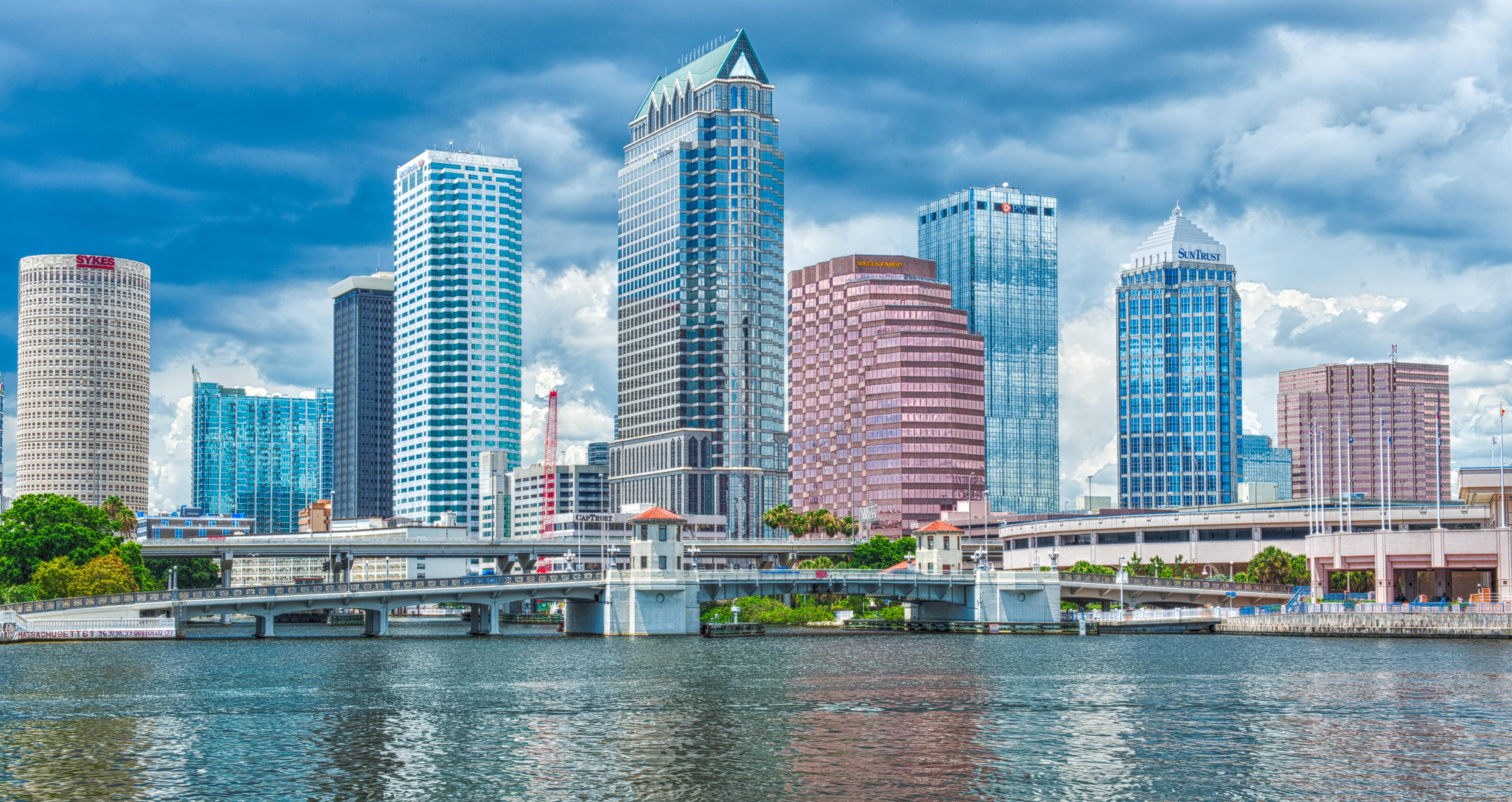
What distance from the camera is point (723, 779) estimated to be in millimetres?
65250

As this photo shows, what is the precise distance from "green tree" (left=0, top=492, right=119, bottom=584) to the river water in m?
51.8

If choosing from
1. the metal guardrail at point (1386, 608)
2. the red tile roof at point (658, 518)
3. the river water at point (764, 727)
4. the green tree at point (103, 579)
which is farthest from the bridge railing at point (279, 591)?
the metal guardrail at point (1386, 608)

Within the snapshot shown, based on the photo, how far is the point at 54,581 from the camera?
17550 cm

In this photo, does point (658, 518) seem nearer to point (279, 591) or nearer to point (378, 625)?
point (378, 625)

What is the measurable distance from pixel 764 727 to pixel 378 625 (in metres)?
122

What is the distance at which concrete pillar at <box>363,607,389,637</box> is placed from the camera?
189m

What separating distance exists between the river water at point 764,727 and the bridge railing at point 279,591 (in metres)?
25.6

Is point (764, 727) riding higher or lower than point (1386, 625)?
higher

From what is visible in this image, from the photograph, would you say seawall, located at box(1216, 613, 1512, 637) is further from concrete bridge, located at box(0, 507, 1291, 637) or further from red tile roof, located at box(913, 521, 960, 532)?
red tile roof, located at box(913, 521, 960, 532)

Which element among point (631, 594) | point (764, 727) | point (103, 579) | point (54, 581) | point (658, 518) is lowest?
point (764, 727)

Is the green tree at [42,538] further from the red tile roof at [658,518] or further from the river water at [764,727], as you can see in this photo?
the red tile roof at [658,518]

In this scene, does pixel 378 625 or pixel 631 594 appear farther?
pixel 378 625

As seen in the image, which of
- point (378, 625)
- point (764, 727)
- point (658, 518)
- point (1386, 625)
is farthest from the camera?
point (378, 625)

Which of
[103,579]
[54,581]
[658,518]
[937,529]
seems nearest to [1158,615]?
[937,529]
